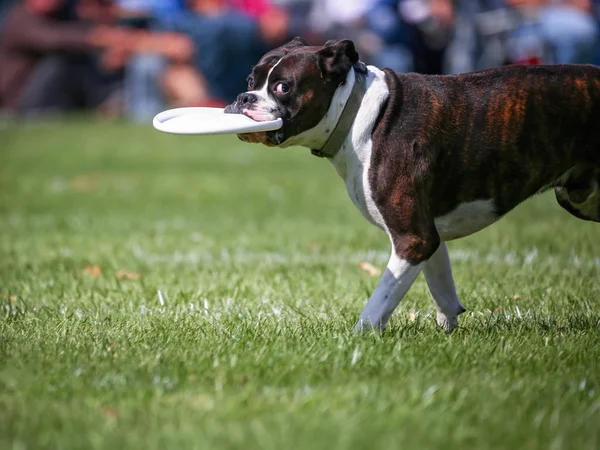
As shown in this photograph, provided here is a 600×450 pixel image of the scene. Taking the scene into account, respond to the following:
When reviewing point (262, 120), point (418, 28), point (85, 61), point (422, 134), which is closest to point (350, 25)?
point (418, 28)

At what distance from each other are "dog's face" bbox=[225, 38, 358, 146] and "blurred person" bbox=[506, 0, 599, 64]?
11146mm

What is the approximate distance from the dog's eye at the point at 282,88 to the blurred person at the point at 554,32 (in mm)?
11246

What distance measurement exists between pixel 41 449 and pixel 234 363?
1.01m

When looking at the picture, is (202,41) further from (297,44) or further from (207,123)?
(207,123)

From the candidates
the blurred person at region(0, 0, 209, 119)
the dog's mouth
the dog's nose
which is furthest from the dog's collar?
the blurred person at region(0, 0, 209, 119)

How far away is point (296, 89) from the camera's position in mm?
4012

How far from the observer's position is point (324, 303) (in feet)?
16.7

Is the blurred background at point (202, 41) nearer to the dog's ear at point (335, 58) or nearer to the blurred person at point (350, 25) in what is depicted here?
the blurred person at point (350, 25)

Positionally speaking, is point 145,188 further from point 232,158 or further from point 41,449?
point 41,449

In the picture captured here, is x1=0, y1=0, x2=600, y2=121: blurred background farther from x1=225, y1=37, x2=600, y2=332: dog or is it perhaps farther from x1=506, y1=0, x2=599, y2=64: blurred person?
x1=225, y1=37, x2=600, y2=332: dog

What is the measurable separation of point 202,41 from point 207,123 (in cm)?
1554

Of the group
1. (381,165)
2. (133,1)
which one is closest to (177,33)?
(133,1)

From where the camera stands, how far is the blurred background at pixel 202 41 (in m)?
15.7

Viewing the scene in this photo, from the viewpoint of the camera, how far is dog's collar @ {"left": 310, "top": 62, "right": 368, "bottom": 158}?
13.5 ft
